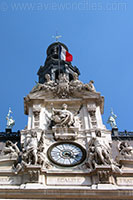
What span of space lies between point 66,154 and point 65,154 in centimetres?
5

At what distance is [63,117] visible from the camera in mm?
17156

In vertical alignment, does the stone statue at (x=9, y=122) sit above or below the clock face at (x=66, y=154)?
above

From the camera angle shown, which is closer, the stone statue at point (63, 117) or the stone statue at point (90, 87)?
the stone statue at point (63, 117)

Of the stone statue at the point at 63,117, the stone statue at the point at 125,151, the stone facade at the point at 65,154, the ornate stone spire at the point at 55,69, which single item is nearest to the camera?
the stone facade at the point at 65,154

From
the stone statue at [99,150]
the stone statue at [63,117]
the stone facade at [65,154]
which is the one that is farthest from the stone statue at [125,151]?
the stone statue at [63,117]

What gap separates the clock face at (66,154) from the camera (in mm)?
14859

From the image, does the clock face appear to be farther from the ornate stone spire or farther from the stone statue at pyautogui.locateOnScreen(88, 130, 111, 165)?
the ornate stone spire

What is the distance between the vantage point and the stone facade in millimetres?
12789

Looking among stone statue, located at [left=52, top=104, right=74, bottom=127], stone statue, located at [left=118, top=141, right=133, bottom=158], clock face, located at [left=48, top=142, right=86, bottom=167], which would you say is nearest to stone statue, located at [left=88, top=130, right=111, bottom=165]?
clock face, located at [left=48, top=142, right=86, bottom=167]

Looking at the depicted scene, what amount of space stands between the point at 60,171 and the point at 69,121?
3.52 metres

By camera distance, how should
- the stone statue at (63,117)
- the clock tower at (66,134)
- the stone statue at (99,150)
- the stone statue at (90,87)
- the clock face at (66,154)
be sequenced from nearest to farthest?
the clock tower at (66,134) < the stone statue at (99,150) < the clock face at (66,154) < the stone statue at (63,117) < the stone statue at (90,87)

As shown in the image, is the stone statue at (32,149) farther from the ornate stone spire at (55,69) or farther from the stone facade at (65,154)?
the ornate stone spire at (55,69)

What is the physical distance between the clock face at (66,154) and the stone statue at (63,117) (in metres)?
1.29

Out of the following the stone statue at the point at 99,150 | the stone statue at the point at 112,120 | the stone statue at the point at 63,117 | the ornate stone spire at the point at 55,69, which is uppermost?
the ornate stone spire at the point at 55,69
